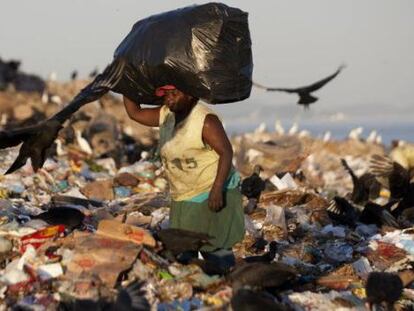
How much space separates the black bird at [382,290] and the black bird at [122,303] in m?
1.15

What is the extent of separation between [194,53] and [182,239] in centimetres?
96

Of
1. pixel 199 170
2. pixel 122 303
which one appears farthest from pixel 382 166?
pixel 122 303

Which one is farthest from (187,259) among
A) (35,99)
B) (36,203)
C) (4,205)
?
(35,99)

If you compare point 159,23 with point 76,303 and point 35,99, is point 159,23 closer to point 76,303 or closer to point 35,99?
point 76,303

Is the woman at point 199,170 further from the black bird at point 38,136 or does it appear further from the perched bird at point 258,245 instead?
the perched bird at point 258,245

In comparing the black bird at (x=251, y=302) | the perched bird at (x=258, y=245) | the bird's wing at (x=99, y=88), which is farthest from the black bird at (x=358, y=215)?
the black bird at (x=251, y=302)

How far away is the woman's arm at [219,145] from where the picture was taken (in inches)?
162

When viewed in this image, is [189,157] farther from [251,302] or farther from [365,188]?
[365,188]

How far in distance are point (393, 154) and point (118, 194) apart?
10.5ft

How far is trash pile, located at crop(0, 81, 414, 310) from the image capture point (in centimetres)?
390

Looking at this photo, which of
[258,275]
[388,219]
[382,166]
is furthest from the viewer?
[382,166]

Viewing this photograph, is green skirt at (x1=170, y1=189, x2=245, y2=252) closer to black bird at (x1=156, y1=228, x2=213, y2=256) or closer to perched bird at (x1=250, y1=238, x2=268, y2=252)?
black bird at (x1=156, y1=228, x2=213, y2=256)

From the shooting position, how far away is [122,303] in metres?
3.50

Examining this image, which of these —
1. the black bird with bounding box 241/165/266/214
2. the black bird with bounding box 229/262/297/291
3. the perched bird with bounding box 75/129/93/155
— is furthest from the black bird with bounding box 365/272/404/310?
the perched bird with bounding box 75/129/93/155
